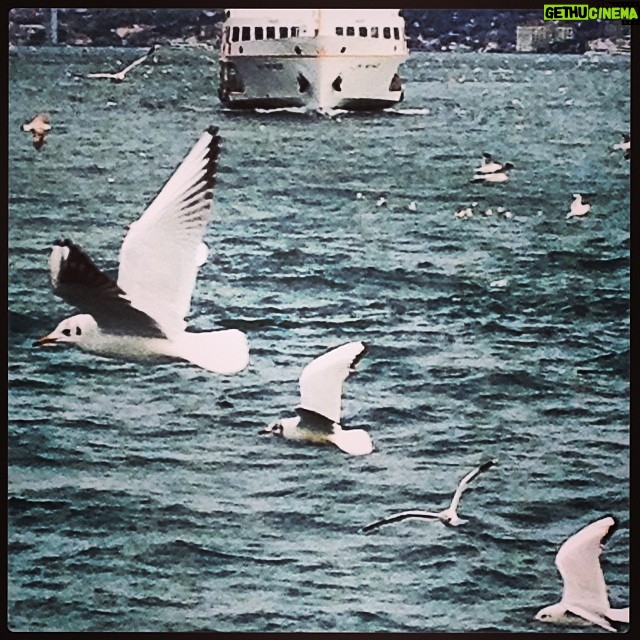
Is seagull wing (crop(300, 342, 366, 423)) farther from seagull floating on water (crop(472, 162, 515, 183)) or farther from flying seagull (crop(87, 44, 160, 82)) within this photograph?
flying seagull (crop(87, 44, 160, 82))

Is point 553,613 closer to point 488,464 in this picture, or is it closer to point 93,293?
point 488,464

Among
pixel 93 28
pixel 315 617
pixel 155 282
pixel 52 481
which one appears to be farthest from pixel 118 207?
pixel 315 617

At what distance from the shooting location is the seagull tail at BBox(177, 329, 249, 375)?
59.4 inches

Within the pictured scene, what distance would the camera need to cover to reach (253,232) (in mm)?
1510

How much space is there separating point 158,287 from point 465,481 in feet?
1.84

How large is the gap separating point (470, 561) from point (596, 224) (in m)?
0.56

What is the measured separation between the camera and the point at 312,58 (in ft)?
4.97

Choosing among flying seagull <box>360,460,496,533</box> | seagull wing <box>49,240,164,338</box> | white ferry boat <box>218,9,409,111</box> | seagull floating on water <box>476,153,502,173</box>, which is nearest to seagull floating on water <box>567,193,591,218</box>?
seagull floating on water <box>476,153,502,173</box>

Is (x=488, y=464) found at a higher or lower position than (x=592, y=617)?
higher

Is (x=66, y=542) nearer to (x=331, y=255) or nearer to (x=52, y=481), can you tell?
(x=52, y=481)

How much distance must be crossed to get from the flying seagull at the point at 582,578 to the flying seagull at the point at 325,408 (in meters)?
0.35

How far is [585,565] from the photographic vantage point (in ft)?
4.93

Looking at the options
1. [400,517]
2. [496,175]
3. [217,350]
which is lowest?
[400,517]

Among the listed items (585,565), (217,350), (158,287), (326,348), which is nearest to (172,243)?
(158,287)
